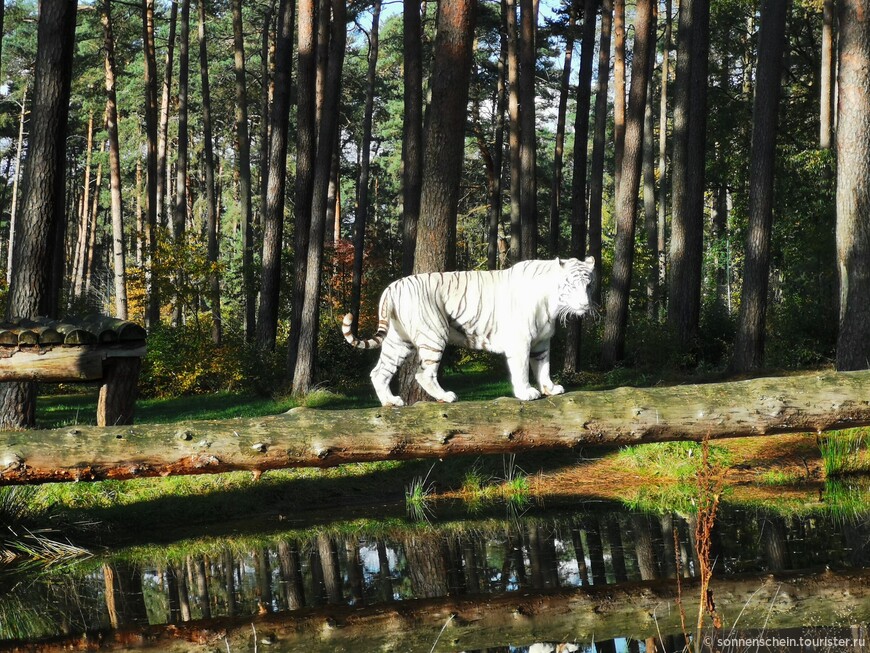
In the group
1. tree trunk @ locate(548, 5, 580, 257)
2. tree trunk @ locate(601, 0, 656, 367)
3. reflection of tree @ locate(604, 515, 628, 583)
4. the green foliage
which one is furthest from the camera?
tree trunk @ locate(548, 5, 580, 257)

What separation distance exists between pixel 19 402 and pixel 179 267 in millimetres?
12327

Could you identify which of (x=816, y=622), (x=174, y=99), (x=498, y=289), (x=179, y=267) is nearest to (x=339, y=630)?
(x=816, y=622)

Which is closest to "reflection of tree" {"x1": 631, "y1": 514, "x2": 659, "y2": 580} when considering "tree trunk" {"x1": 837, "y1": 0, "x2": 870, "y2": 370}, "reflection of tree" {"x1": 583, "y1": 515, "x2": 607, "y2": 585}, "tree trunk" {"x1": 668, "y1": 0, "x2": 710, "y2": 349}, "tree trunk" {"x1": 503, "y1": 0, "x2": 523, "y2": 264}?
"reflection of tree" {"x1": 583, "y1": 515, "x2": 607, "y2": 585}

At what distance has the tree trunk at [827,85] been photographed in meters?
24.2

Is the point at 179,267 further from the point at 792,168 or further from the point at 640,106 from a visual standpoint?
the point at 792,168

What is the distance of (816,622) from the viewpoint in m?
5.40

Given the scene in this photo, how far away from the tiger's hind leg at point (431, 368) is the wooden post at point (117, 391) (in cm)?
293

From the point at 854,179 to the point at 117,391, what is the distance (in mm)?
8618

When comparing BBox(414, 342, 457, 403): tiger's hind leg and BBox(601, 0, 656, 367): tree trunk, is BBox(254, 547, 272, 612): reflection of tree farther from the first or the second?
BBox(601, 0, 656, 367): tree trunk

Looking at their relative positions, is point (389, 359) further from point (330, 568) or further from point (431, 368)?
point (330, 568)

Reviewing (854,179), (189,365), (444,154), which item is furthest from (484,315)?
(189,365)

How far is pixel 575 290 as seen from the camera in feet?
27.9

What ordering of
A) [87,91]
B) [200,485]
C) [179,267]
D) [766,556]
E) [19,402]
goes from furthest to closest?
[87,91], [179,267], [19,402], [200,485], [766,556]

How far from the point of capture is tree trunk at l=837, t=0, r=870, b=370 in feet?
37.4
